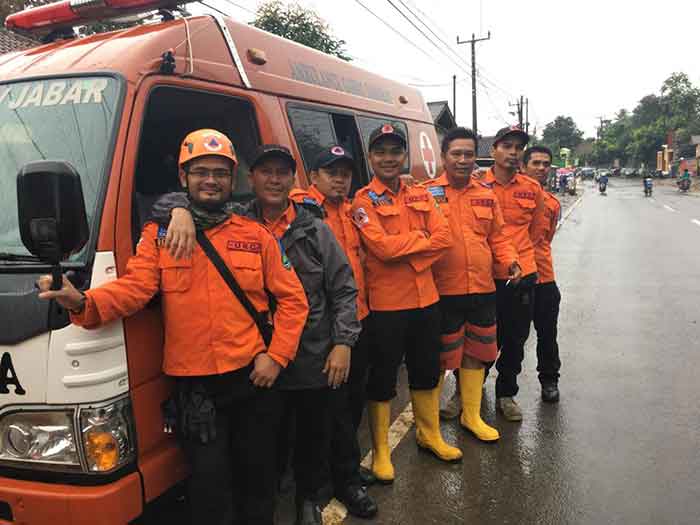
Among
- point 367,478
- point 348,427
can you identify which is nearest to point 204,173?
point 348,427

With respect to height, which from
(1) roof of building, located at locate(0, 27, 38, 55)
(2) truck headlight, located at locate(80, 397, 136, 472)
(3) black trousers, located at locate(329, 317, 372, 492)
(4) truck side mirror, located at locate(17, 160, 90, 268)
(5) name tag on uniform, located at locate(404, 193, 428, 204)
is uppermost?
(1) roof of building, located at locate(0, 27, 38, 55)

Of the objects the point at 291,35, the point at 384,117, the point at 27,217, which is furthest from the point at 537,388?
the point at 291,35

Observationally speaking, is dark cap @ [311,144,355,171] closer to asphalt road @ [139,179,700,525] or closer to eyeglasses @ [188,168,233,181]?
eyeglasses @ [188,168,233,181]

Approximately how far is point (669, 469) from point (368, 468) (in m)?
1.84

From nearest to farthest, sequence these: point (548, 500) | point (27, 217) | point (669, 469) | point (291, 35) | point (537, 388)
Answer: point (27, 217)
point (548, 500)
point (669, 469)
point (537, 388)
point (291, 35)

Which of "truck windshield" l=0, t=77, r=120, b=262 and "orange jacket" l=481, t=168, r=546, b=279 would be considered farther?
"orange jacket" l=481, t=168, r=546, b=279

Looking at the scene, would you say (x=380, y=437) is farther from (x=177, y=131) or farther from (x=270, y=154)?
(x=177, y=131)

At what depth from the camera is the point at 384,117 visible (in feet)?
17.6

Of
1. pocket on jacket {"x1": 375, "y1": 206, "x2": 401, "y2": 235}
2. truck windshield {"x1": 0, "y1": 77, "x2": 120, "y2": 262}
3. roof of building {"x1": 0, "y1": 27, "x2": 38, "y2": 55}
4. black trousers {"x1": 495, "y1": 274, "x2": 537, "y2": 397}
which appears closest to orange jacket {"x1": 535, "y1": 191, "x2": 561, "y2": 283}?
black trousers {"x1": 495, "y1": 274, "x2": 537, "y2": 397}

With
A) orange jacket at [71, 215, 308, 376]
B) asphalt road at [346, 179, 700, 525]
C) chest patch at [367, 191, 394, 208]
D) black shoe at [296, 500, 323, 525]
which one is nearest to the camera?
orange jacket at [71, 215, 308, 376]

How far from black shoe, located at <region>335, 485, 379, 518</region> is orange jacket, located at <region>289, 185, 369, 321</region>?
3.12 ft

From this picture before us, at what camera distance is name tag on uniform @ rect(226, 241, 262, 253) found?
238 cm

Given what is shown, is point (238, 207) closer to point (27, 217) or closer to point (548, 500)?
point (27, 217)

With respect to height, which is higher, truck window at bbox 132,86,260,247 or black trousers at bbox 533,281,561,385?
truck window at bbox 132,86,260,247
